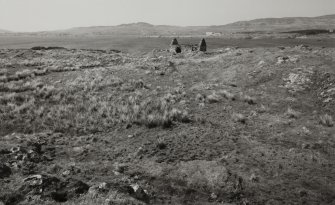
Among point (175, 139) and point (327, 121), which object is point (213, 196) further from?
point (327, 121)

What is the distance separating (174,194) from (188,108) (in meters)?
8.89

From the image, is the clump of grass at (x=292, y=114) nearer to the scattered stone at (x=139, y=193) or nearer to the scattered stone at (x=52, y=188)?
the scattered stone at (x=139, y=193)

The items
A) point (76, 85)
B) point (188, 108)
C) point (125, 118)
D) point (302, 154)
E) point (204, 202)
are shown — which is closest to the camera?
point (204, 202)

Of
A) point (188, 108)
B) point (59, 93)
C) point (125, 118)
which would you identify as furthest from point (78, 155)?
point (59, 93)

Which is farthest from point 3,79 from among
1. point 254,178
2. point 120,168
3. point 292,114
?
point 254,178

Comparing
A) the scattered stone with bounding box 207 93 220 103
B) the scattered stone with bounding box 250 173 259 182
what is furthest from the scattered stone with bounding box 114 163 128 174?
the scattered stone with bounding box 207 93 220 103

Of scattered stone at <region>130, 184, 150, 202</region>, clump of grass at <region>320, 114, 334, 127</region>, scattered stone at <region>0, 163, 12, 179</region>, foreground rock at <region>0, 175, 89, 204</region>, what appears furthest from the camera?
clump of grass at <region>320, 114, 334, 127</region>

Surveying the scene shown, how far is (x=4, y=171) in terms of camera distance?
8.98 meters

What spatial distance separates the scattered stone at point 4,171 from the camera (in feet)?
28.8

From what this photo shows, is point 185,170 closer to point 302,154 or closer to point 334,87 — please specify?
point 302,154

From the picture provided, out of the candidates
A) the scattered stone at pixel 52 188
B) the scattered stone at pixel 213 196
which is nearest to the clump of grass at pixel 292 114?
the scattered stone at pixel 213 196

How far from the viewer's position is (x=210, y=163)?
1039cm

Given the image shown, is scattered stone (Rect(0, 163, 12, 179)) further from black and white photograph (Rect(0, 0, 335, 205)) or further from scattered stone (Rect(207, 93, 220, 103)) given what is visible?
scattered stone (Rect(207, 93, 220, 103))

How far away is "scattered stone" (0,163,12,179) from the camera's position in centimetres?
878
